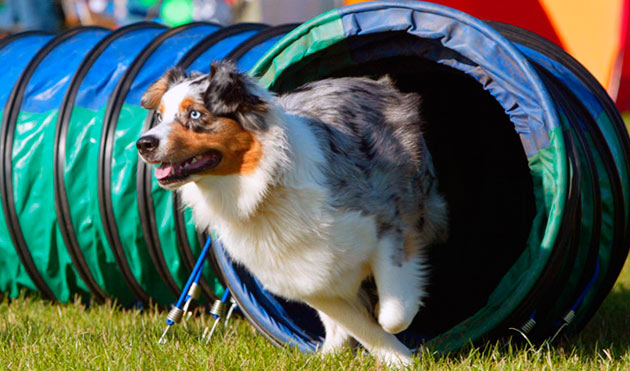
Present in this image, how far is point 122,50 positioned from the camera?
532cm

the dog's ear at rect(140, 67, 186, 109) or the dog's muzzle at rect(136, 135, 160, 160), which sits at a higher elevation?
the dog's ear at rect(140, 67, 186, 109)

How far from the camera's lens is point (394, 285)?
3.63 m

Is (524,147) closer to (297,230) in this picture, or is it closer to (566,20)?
(297,230)

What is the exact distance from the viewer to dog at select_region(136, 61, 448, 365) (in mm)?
3369

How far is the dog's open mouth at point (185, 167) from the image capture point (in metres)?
3.34

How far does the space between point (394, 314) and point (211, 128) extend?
1.13 metres

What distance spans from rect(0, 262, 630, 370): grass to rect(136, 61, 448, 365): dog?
10.3 inches

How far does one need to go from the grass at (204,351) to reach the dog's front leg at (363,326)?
8 cm

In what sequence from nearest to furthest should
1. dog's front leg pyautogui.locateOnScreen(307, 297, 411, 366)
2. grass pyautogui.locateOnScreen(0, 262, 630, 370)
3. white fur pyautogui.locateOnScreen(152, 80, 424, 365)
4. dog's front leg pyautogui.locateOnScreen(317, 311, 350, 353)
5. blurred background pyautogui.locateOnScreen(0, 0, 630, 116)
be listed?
white fur pyautogui.locateOnScreen(152, 80, 424, 365) < grass pyautogui.locateOnScreen(0, 262, 630, 370) < dog's front leg pyautogui.locateOnScreen(307, 297, 411, 366) < dog's front leg pyautogui.locateOnScreen(317, 311, 350, 353) < blurred background pyautogui.locateOnScreen(0, 0, 630, 116)

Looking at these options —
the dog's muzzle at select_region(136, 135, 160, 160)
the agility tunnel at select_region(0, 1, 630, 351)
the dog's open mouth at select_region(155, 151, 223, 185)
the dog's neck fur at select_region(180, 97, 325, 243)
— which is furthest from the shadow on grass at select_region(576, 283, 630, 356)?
the dog's muzzle at select_region(136, 135, 160, 160)

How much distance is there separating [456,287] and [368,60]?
4.99 feet

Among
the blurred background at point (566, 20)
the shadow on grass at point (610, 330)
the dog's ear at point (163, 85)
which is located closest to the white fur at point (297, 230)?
the dog's ear at point (163, 85)

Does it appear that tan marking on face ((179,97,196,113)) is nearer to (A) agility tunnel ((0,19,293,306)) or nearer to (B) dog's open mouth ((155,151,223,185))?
(B) dog's open mouth ((155,151,223,185))

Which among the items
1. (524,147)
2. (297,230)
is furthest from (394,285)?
(524,147)
